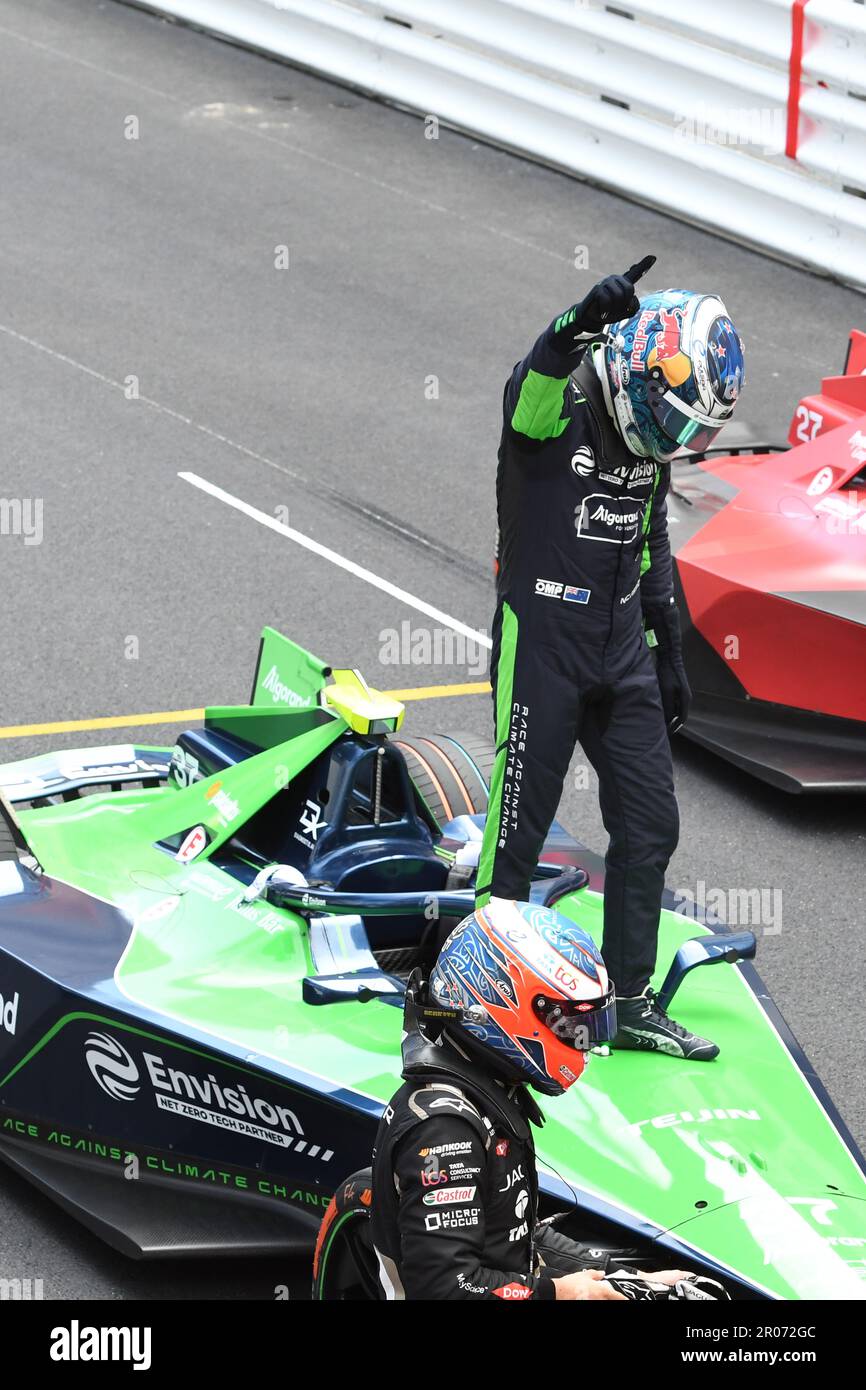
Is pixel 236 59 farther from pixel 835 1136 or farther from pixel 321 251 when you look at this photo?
pixel 835 1136

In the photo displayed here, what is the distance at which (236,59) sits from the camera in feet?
47.9

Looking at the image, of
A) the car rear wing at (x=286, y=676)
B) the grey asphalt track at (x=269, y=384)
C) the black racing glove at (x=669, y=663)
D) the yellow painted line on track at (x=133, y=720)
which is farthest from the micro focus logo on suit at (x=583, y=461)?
the yellow painted line on track at (x=133, y=720)

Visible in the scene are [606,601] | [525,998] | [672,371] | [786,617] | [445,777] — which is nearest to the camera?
[525,998]

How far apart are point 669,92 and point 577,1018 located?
31.6ft

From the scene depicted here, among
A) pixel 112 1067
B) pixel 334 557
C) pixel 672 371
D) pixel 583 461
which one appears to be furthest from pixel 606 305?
pixel 334 557

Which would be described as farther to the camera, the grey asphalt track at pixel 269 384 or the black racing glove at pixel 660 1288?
the grey asphalt track at pixel 269 384

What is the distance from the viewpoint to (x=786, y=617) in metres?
7.25

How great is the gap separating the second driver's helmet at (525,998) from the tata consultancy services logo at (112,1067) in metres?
1.53

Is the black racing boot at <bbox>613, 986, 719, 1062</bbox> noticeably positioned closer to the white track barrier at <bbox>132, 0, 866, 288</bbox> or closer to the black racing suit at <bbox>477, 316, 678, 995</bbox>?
the black racing suit at <bbox>477, 316, 678, 995</bbox>

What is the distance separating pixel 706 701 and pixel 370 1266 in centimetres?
396

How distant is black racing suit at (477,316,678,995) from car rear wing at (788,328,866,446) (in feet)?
10.2

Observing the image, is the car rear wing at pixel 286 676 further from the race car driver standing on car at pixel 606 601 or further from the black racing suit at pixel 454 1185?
the black racing suit at pixel 454 1185

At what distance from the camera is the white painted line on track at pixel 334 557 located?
864 centimetres

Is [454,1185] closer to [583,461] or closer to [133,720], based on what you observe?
[583,461]
